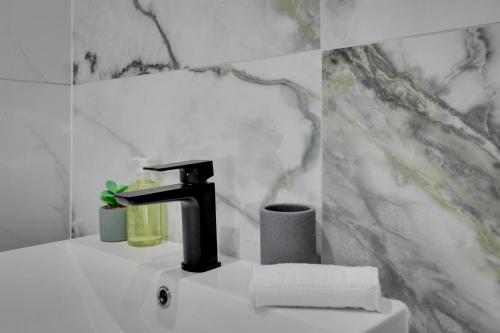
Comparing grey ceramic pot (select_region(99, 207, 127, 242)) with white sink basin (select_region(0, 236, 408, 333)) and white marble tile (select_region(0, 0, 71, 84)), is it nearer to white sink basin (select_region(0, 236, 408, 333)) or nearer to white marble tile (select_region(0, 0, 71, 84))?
white sink basin (select_region(0, 236, 408, 333))

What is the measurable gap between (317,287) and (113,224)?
58 cm

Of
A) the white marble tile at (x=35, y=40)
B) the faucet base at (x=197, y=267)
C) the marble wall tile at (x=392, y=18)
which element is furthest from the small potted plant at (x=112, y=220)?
the marble wall tile at (x=392, y=18)

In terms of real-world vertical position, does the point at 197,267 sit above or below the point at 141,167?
below

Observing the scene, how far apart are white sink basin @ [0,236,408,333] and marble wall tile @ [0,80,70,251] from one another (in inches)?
10.0

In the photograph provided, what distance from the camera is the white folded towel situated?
586mm

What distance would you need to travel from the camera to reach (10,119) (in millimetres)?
1158

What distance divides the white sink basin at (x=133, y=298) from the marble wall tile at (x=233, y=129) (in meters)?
0.14

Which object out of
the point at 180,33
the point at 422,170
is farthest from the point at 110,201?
the point at 422,170

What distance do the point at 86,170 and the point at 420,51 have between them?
3.13 feet

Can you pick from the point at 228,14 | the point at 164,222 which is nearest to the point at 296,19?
the point at 228,14

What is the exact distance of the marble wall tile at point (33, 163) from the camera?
1.16 metres

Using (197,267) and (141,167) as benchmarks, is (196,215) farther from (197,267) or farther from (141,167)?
(141,167)

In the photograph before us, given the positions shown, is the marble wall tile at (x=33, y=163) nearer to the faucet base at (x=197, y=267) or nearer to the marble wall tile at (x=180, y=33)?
the marble wall tile at (x=180, y=33)

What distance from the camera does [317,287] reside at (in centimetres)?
59
